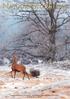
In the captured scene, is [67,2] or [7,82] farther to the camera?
[67,2]

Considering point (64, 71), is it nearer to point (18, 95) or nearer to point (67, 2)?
point (18, 95)

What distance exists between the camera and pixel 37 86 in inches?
311

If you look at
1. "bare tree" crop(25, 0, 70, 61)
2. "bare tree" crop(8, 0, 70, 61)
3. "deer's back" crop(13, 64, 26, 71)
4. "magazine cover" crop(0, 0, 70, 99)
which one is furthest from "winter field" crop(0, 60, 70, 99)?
"bare tree" crop(25, 0, 70, 61)

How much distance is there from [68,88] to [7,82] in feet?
5.50

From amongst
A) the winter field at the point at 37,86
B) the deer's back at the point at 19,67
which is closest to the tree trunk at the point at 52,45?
the winter field at the point at 37,86

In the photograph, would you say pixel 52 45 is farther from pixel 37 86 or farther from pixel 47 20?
pixel 37 86

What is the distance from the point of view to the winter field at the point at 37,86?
708 cm

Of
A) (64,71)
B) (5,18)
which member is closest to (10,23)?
(5,18)

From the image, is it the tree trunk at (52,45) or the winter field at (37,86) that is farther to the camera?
the tree trunk at (52,45)

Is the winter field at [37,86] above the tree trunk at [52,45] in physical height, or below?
above

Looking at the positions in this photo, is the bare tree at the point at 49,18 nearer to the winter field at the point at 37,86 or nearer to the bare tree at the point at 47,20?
the bare tree at the point at 47,20

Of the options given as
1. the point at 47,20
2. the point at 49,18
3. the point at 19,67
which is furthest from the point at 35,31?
the point at 19,67

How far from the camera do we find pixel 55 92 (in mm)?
7332

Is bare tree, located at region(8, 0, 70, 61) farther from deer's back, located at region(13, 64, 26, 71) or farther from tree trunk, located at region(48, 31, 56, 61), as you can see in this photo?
deer's back, located at region(13, 64, 26, 71)
